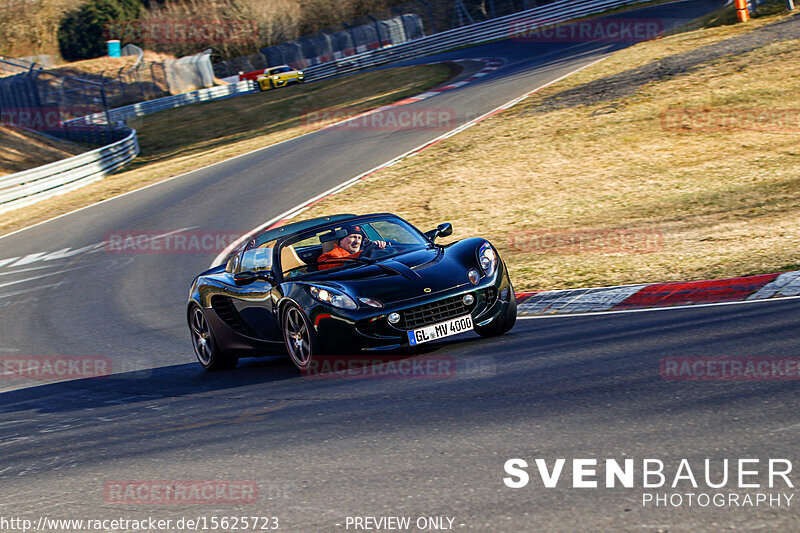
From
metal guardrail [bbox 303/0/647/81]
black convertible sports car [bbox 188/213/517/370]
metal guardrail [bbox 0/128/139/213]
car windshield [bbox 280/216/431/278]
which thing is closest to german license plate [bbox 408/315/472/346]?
black convertible sports car [bbox 188/213/517/370]

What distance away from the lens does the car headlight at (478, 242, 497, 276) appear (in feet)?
26.4

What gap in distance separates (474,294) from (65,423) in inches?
140

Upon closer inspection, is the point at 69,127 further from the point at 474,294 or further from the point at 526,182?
the point at 474,294

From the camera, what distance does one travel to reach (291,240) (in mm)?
8586

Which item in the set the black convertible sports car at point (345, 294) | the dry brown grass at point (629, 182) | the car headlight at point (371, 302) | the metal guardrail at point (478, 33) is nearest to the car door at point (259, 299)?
the black convertible sports car at point (345, 294)

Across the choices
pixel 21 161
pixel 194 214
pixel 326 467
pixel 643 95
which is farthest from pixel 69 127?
pixel 326 467

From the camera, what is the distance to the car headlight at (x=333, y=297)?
295 inches

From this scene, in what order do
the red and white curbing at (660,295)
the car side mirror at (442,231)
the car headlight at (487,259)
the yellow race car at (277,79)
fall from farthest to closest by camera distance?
the yellow race car at (277,79) < the car side mirror at (442,231) < the red and white curbing at (660,295) < the car headlight at (487,259)

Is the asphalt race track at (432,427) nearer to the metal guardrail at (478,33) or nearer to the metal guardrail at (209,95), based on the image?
the metal guardrail at (209,95)

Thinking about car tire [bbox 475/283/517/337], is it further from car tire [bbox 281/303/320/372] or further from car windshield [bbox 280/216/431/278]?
car tire [bbox 281/303/320/372]

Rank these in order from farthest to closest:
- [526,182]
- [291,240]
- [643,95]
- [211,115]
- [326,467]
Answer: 1. [211,115]
2. [643,95]
3. [526,182]
4. [291,240]
5. [326,467]

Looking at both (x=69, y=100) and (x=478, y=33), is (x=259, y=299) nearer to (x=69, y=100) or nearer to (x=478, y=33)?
(x=478, y=33)

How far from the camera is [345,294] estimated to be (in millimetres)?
7562

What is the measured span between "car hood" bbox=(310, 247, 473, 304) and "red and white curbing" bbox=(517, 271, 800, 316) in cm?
189
